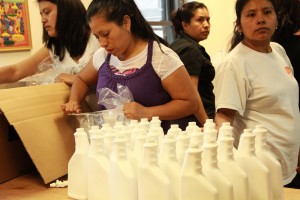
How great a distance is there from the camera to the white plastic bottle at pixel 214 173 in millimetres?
765

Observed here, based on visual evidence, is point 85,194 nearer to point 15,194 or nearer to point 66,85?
point 15,194

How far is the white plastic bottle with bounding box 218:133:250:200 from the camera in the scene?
80 centimetres

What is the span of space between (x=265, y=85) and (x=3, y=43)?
4.93 ft

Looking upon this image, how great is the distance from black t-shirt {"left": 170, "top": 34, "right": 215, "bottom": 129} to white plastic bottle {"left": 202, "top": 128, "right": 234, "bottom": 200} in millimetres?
1403

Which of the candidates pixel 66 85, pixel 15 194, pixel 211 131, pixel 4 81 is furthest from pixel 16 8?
pixel 211 131

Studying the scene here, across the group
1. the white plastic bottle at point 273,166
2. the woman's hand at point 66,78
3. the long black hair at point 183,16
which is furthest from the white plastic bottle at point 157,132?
the long black hair at point 183,16

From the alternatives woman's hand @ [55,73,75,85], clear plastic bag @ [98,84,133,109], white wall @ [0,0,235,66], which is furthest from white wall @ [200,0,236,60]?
clear plastic bag @ [98,84,133,109]

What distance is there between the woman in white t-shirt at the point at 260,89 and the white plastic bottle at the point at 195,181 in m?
0.72

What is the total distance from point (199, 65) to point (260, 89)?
79 cm

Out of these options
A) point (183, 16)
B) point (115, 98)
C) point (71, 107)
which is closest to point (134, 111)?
point (115, 98)

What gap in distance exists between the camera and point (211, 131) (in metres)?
0.90

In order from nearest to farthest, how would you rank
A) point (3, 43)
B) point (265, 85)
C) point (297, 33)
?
point (265, 85)
point (297, 33)
point (3, 43)

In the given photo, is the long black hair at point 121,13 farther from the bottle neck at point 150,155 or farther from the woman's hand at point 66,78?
the bottle neck at point 150,155

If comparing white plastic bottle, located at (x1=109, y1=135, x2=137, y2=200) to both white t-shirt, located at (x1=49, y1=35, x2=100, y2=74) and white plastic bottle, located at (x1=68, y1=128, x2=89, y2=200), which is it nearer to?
white plastic bottle, located at (x1=68, y1=128, x2=89, y2=200)
